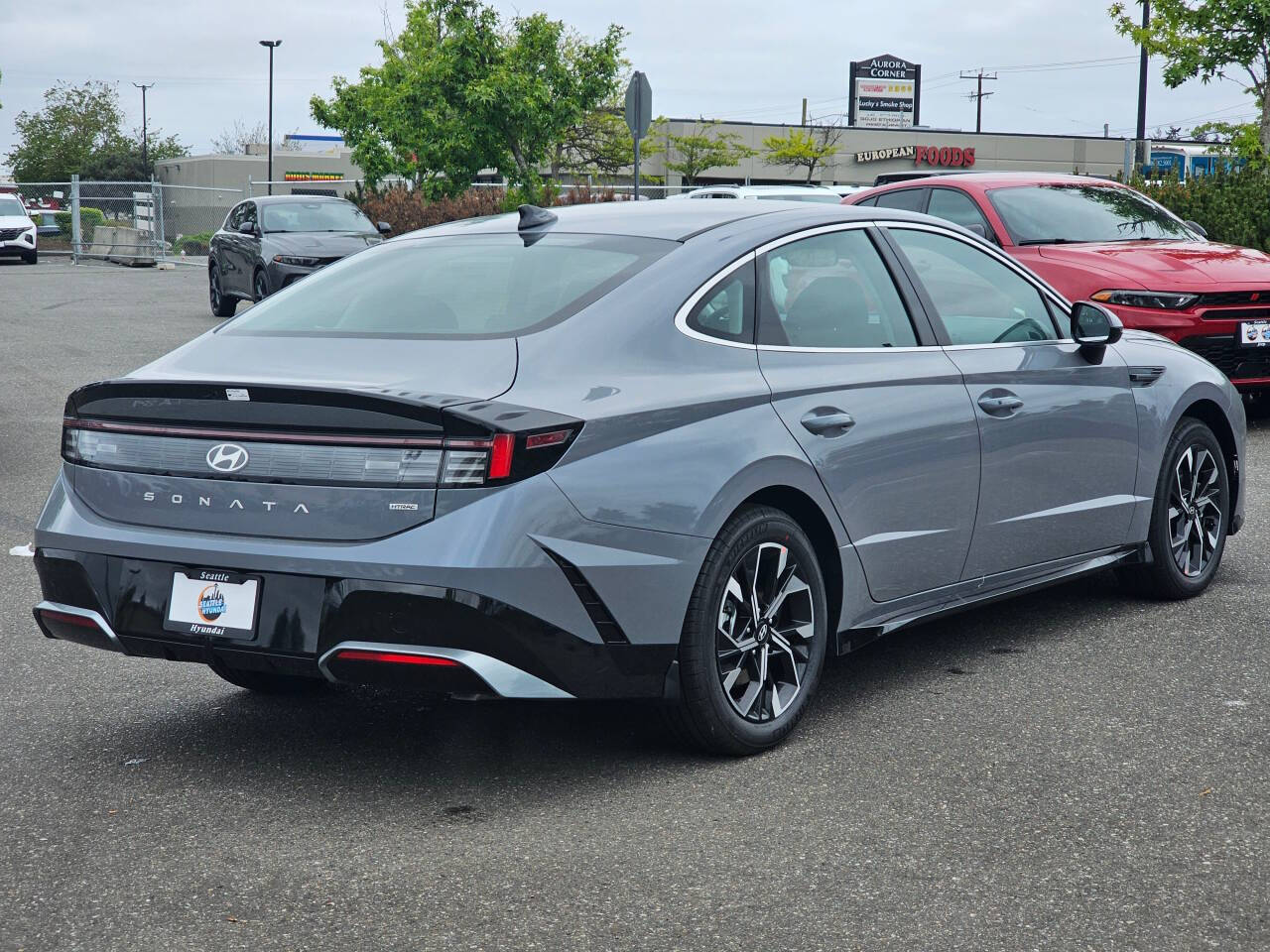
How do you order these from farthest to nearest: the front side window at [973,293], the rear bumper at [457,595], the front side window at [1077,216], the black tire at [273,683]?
the front side window at [1077,216], the front side window at [973,293], the black tire at [273,683], the rear bumper at [457,595]

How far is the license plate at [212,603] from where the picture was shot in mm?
3881

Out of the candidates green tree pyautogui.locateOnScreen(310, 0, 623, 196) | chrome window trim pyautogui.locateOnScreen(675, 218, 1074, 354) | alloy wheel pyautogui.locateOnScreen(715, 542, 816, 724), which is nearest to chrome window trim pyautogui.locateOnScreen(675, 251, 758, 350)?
chrome window trim pyautogui.locateOnScreen(675, 218, 1074, 354)

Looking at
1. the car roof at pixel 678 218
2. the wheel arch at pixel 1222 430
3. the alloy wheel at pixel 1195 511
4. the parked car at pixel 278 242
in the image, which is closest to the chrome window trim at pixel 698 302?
the car roof at pixel 678 218

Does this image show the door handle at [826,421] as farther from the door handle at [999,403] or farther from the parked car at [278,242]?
the parked car at [278,242]

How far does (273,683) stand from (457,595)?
1509 mm

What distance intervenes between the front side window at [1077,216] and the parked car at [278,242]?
393 inches

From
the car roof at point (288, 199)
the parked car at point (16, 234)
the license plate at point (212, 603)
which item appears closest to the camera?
the license plate at point (212, 603)

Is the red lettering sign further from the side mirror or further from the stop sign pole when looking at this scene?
the side mirror

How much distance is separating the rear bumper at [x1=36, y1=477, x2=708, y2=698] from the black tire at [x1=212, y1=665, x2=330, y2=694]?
84cm

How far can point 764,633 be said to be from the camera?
14.4 feet

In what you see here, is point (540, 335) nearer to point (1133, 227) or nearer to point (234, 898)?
point (234, 898)

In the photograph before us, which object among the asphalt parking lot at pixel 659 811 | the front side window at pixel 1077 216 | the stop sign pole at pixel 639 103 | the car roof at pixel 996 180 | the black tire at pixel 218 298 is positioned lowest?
the asphalt parking lot at pixel 659 811

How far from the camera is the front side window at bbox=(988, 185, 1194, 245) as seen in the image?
11055 mm

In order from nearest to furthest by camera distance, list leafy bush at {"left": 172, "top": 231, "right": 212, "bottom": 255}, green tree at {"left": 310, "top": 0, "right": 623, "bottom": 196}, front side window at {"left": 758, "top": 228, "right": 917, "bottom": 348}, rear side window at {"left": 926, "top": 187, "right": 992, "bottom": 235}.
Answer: front side window at {"left": 758, "top": 228, "right": 917, "bottom": 348} → rear side window at {"left": 926, "top": 187, "right": 992, "bottom": 235} → green tree at {"left": 310, "top": 0, "right": 623, "bottom": 196} → leafy bush at {"left": 172, "top": 231, "right": 212, "bottom": 255}
